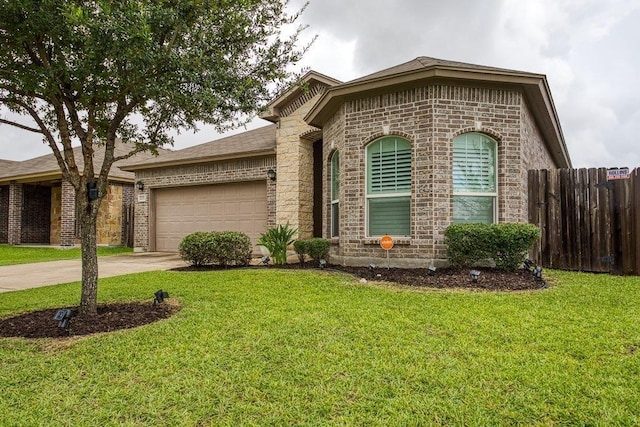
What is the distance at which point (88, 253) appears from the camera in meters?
4.63

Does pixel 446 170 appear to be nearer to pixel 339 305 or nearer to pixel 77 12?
pixel 339 305

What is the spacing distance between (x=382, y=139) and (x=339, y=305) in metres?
4.30

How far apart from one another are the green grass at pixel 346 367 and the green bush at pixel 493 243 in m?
1.72

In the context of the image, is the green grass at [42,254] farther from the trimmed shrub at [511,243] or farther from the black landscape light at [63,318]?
the trimmed shrub at [511,243]

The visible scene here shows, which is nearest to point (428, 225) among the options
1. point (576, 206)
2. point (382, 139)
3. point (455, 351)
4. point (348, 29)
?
point (382, 139)

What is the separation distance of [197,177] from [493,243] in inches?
381

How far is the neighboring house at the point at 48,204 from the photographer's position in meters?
17.0

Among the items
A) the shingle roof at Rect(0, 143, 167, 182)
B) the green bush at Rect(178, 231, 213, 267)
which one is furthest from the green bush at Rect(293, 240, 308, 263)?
the shingle roof at Rect(0, 143, 167, 182)

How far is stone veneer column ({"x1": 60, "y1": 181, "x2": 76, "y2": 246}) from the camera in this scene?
55.3ft

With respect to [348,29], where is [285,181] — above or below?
below

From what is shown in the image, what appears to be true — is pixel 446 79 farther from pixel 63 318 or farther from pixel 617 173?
pixel 63 318

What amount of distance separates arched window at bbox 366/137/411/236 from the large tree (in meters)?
3.38

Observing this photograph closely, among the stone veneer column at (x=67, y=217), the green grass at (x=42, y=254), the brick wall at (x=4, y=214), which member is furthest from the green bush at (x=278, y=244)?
the brick wall at (x=4, y=214)

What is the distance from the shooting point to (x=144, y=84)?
435cm
